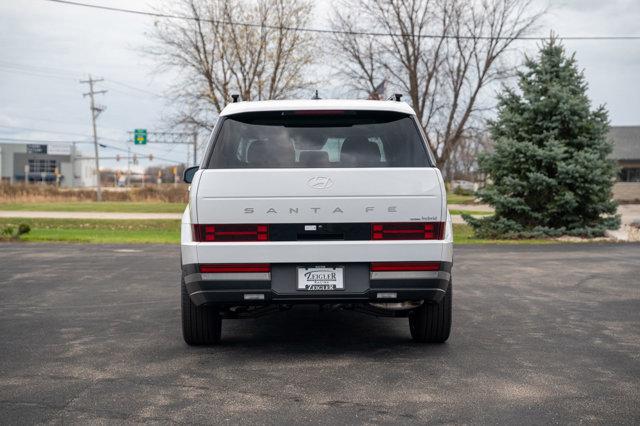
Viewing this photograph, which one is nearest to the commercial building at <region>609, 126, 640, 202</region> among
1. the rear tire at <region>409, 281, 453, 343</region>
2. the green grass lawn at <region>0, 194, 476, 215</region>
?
the green grass lawn at <region>0, 194, 476, 215</region>

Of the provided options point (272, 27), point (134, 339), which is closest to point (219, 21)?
point (272, 27)

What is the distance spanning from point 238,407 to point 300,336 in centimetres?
238

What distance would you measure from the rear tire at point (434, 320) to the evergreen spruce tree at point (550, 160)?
43.9ft

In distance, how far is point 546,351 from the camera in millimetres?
6125

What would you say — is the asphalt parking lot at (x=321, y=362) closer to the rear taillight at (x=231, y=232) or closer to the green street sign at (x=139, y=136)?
the rear taillight at (x=231, y=232)

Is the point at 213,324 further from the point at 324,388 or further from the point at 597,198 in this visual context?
the point at 597,198

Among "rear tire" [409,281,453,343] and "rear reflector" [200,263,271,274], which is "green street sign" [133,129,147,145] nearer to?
"rear tire" [409,281,453,343]

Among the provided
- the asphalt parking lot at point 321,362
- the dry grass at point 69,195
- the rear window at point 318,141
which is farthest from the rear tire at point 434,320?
the dry grass at point 69,195

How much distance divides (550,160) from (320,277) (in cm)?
1496

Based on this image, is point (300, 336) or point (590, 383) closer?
point (590, 383)

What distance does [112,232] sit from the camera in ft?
73.5

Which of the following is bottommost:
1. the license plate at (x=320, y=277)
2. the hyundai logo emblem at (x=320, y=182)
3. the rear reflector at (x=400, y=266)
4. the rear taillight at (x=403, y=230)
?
the license plate at (x=320, y=277)

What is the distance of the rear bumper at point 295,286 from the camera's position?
17.9 ft

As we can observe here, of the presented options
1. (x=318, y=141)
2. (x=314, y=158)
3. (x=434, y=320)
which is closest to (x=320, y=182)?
(x=314, y=158)
